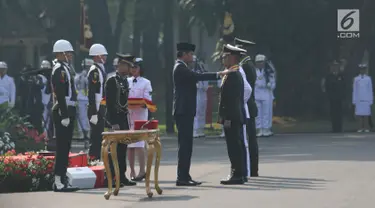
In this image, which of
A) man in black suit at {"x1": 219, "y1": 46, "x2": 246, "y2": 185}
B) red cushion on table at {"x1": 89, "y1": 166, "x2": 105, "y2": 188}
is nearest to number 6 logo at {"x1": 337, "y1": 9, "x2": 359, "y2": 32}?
man in black suit at {"x1": 219, "y1": 46, "x2": 246, "y2": 185}

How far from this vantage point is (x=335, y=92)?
1168 inches

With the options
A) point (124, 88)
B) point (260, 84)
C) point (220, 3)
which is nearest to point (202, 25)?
point (220, 3)

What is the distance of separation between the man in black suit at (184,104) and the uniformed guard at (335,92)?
14138 mm

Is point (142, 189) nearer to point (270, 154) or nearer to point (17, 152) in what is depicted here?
point (17, 152)

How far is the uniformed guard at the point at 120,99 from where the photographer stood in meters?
15.6

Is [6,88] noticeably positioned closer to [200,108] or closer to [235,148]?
[200,108]

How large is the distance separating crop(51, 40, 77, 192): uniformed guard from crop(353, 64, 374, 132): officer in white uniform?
15.3 m

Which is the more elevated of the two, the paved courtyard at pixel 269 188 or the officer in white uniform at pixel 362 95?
the officer in white uniform at pixel 362 95

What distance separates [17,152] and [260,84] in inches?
396

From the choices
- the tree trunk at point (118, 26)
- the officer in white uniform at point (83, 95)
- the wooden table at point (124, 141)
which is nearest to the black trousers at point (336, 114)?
the tree trunk at point (118, 26)

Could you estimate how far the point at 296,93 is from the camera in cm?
3034

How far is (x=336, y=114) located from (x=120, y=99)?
14.7 meters

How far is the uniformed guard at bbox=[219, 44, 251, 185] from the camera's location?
51.7ft

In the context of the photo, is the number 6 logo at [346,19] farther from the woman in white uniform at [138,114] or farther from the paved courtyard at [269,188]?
the woman in white uniform at [138,114]
